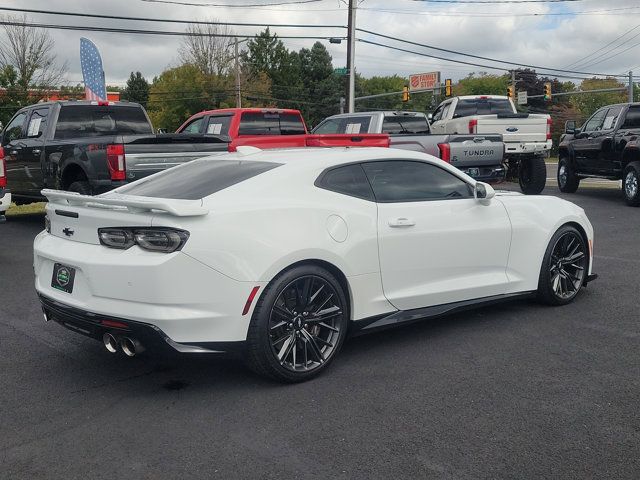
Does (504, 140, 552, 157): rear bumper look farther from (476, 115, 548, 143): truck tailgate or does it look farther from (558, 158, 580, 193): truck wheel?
(558, 158, 580, 193): truck wheel

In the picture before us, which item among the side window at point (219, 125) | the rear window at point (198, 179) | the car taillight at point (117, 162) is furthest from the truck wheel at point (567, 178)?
the rear window at point (198, 179)

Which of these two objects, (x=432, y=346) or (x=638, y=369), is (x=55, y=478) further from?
(x=638, y=369)

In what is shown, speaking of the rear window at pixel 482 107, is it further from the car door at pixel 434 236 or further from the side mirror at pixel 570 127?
the car door at pixel 434 236

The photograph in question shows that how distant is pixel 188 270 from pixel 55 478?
1.28 metres

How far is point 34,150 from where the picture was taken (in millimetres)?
11359

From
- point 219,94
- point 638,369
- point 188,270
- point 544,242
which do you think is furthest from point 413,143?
point 219,94

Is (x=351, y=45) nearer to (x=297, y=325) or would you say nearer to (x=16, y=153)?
(x=16, y=153)

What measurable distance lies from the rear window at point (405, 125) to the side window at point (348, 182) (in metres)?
8.71

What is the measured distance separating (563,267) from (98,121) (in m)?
8.42

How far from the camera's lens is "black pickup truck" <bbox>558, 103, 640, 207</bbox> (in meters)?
13.9

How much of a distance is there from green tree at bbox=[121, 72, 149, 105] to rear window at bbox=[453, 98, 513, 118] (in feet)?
238

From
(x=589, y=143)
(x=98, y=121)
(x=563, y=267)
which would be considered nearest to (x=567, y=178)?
(x=589, y=143)

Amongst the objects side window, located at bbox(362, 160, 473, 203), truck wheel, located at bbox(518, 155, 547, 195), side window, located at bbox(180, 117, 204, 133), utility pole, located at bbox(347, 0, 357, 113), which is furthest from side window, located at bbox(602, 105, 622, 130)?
utility pole, located at bbox(347, 0, 357, 113)

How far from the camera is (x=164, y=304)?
13.0 feet
